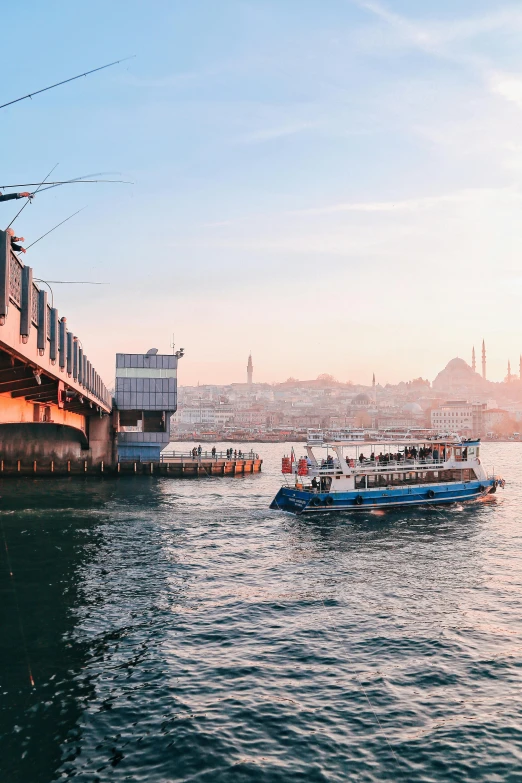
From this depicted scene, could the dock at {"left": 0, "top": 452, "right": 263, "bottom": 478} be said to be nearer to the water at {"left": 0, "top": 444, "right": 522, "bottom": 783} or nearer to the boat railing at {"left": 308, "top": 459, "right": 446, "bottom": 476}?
the boat railing at {"left": 308, "top": 459, "right": 446, "bottom": 476}

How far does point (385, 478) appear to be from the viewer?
5409cm

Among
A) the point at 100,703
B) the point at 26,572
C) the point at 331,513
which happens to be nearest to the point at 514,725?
the point at 100,703

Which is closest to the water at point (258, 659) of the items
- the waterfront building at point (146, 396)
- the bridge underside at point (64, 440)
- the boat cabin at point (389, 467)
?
the boat cabin at point (389, 467)

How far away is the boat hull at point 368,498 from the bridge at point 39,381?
57.3ft

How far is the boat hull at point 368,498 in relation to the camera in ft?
164

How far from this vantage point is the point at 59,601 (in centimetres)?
2502

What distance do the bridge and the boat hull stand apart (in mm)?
17451

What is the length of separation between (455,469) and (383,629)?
122ft

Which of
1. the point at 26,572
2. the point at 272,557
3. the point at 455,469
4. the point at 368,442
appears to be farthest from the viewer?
the point at 455,469

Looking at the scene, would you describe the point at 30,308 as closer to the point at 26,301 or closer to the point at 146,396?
the point at 26,301

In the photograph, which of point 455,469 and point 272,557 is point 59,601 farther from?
point 455,469

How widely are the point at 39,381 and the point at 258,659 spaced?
43.4 ft

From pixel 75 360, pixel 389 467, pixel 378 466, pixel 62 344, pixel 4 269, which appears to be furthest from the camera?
pixel 378 466

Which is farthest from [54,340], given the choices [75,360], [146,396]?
[146,396]
